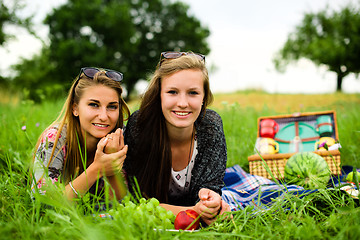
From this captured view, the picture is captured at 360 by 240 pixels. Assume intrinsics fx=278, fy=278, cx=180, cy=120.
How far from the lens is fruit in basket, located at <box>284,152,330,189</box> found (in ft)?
9.47

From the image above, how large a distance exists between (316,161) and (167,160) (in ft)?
5.44

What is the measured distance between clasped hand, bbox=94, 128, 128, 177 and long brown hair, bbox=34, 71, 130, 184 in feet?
1.04

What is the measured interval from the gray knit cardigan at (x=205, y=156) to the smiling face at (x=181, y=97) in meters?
0.36

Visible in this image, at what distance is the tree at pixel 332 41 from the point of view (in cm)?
1916

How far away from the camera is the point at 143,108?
2.53 m

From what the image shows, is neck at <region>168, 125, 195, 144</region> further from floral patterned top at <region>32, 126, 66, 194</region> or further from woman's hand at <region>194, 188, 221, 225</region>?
floral patterned top at <region>32, 126, 66, 194</region>

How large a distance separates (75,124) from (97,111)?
0.29m

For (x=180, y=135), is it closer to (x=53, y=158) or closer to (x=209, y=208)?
(x=209, y=208)

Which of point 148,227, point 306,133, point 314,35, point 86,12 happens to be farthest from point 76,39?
point 148,227

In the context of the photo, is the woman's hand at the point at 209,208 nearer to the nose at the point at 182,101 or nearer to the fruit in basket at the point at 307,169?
the nose at the point at 182,101

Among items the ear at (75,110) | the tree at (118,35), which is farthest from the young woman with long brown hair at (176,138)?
the tree at (118,35)

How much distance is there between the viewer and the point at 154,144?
2.54m

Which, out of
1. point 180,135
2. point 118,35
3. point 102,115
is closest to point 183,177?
point 180,135

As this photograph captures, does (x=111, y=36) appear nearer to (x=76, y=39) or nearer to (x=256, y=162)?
(x=76, y=39)
